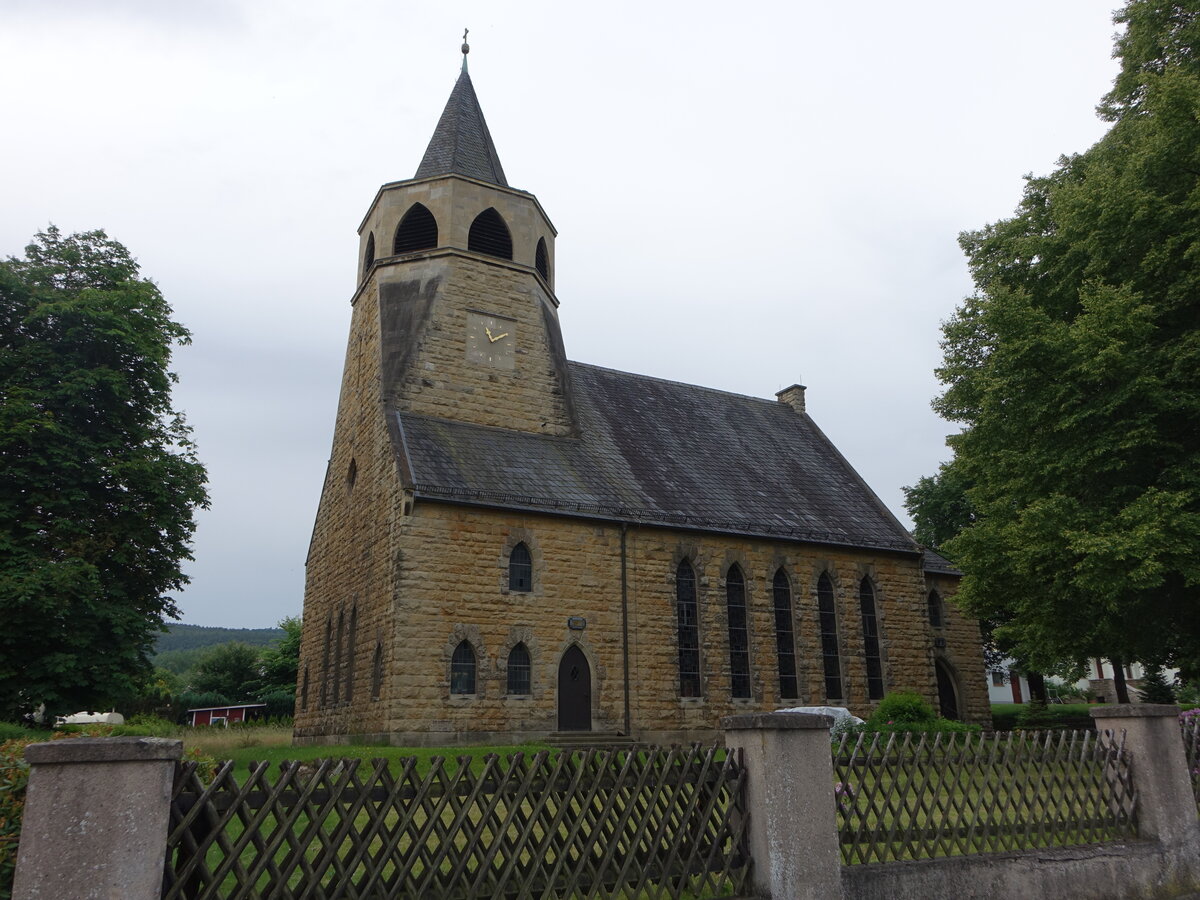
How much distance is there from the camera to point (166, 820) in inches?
184

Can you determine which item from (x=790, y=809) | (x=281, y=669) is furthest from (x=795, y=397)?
(x=281, y=669)

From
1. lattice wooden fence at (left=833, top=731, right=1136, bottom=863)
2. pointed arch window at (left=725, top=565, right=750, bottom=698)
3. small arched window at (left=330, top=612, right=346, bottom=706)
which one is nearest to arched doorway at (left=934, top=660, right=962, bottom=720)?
pointed arch window at (left=725, top=565, right=750, bottom=698)

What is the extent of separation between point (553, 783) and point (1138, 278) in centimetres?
1540

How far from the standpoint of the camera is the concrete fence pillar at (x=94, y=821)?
14.5 ft

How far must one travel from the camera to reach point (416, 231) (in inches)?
952

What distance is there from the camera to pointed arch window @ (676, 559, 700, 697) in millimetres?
20797

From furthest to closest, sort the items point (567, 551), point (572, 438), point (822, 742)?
point (572, 438) → point (567, 551) → point (822, 742)

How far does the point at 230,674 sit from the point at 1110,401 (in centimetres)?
5471

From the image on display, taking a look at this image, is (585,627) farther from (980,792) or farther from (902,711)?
(980,792)

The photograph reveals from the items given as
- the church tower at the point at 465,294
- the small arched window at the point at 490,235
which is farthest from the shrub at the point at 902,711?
the small arched window at the point at 490,235

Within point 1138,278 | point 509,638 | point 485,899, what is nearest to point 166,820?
point 485,899

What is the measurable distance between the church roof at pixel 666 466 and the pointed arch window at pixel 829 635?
49.8 inches

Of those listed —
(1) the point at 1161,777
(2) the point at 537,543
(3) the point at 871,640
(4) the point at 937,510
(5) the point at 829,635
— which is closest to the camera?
(1) the point at 1161,777

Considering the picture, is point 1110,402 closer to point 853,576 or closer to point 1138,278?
point 1138,278
